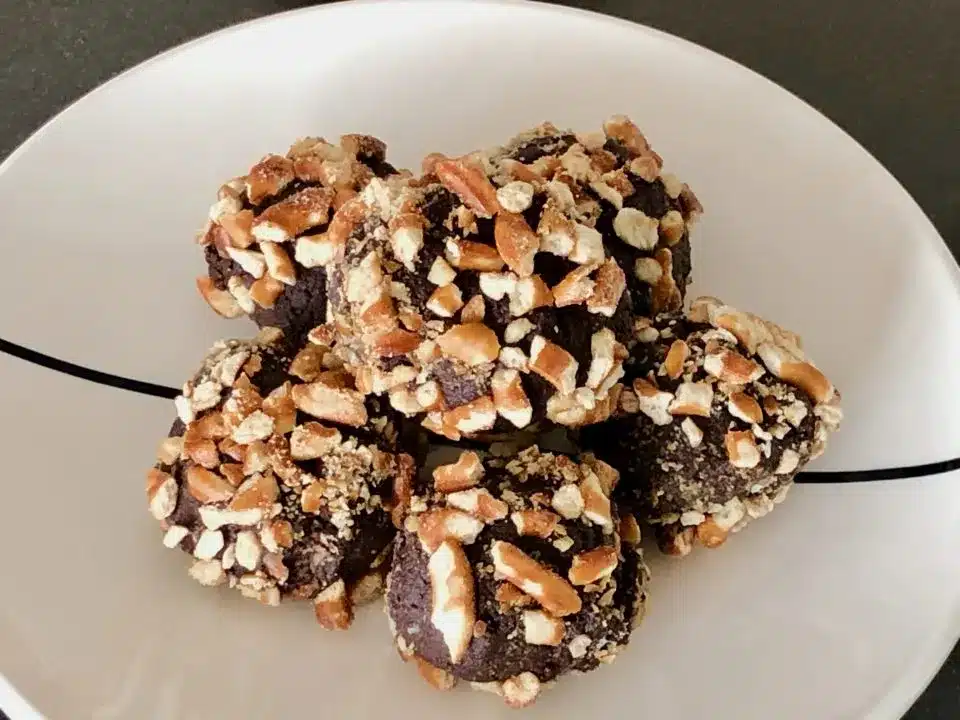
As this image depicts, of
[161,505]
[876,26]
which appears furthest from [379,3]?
[876,26]

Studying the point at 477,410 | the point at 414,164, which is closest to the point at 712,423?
the point at 477,410

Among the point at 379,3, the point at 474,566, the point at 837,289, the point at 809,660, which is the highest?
the point at 379,3

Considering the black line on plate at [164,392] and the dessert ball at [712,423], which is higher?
the dessert ball at [712,423]

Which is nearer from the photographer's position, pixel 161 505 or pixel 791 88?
pixel 161 505

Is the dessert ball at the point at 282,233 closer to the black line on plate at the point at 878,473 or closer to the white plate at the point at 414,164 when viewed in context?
the white plate at the point at 414,164

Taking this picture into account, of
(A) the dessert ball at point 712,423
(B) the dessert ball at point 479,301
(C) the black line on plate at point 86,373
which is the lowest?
(C) the black line on plate at point 86,373

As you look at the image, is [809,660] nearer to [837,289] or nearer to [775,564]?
[775,564]

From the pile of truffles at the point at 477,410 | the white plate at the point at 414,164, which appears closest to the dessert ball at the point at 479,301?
the pile of truffles at the point at 477,410
